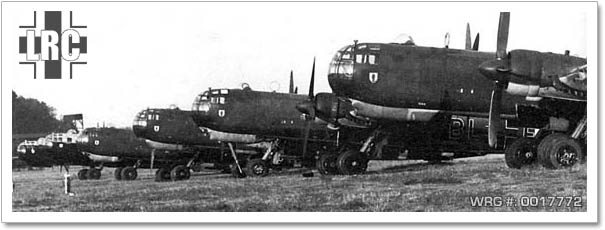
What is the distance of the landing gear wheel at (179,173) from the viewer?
2147cm

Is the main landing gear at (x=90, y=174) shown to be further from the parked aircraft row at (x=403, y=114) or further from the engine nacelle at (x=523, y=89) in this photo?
Result: the engine nacelle at (x=523, y=89)

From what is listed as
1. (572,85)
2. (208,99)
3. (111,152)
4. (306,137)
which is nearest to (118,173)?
(111,152)

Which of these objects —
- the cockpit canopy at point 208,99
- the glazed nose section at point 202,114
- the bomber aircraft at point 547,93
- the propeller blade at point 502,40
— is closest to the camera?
the bomber aircraft at point 547,93

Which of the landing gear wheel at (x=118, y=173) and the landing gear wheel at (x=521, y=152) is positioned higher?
the landing gear wheel at (x=521, y=152)

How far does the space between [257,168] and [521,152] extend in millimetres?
6121

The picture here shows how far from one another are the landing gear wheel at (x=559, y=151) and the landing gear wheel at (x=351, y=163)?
3.50m

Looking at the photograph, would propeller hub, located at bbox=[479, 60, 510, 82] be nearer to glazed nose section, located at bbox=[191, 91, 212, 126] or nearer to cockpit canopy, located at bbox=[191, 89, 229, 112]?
cockpit canopy, located at bbox=[191, 89, 229, 112]

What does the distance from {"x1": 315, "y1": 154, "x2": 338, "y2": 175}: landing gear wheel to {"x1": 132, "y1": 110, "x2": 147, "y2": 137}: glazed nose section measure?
3665mm

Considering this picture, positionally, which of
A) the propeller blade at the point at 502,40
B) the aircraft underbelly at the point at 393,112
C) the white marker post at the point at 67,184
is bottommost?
the white marker post at the point at 67,184

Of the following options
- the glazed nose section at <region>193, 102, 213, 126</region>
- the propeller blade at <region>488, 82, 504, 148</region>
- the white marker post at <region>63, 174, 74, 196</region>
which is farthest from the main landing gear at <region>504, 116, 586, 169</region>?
the white marker post at <region>63, 174, 74, 196</region>

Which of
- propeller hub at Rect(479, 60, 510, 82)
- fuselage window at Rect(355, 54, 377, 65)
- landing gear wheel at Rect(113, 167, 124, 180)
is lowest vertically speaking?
landing gear wheel at Rect(113, 167, 124, 180)

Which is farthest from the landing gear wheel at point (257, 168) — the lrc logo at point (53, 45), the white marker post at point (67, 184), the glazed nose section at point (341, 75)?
the lrc logo at point (53, 45)

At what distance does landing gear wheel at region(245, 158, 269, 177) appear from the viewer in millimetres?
19672
